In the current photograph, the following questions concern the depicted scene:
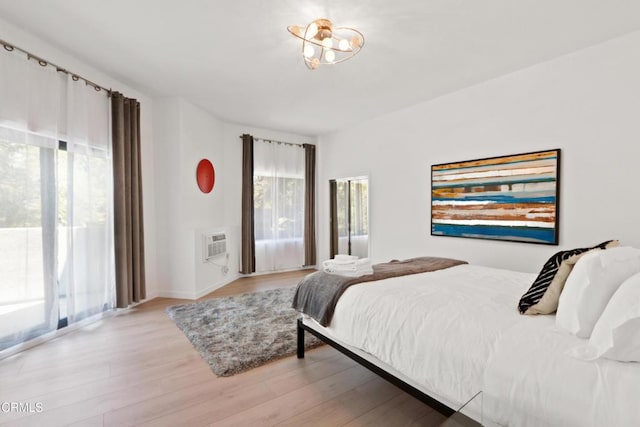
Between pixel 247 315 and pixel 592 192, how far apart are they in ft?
11.6

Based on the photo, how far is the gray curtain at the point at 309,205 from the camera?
5770mm

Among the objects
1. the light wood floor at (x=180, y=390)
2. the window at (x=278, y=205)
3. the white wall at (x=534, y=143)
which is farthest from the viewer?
the window at (x=278, y=205)

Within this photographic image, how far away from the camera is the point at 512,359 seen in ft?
3.81

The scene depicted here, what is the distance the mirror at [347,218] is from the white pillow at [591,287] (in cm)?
396

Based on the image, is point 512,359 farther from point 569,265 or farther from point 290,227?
point 290,227

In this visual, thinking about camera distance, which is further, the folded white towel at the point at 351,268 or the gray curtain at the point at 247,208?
the gray curtain at the point at 247,208

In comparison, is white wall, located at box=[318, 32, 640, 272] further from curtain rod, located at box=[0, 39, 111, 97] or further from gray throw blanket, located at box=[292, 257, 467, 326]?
curtain rod, located at box=[0, 39, 111, 97]

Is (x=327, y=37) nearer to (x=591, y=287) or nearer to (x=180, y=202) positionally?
(x=591, y=287)

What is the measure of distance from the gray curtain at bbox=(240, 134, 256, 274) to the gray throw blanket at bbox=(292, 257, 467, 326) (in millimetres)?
2898

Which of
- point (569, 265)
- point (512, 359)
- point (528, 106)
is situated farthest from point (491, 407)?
point (528, 106)

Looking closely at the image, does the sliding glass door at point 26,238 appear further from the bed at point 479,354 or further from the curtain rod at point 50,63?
the bed at point 479,354

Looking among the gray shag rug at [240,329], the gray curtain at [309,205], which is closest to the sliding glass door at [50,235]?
the gray shag rug at [240,329]

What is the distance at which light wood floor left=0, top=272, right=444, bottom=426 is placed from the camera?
1.72m

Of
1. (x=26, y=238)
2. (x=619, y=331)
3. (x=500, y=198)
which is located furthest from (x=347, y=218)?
(x=619, y=331)
